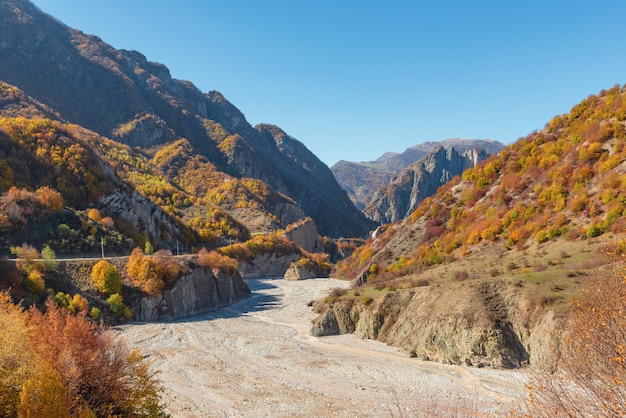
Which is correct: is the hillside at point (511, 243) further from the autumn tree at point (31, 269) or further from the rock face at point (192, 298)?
the autumn tree at point (31, 269)

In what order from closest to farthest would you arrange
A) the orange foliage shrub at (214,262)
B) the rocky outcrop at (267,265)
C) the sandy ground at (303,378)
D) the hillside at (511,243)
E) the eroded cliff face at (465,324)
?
the sandy ground at (303,378)
the eroded cliff face at (465,324)
the hillside at (511,243)
the orange foliage shrub at (214,262)
the rocky outcrop at (267,265)

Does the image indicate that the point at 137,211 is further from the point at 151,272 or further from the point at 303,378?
the point at 303,378

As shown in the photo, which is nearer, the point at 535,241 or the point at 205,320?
the point at 535,241

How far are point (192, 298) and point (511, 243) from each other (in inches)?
Result: 1862

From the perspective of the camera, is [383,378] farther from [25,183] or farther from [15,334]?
[25,183]

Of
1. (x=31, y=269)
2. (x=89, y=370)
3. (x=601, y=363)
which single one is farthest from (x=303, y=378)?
(x=31, y=269)

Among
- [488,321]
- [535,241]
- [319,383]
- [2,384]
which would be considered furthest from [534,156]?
[2,384]

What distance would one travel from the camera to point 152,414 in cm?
1752

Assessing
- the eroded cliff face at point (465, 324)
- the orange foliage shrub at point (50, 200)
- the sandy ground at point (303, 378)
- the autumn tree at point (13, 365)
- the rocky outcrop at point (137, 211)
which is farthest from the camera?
the rocky outcrop at point (137, 211)

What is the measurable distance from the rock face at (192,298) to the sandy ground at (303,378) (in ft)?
18.1

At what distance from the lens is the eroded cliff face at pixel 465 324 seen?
95.1 feet

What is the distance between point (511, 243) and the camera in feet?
167

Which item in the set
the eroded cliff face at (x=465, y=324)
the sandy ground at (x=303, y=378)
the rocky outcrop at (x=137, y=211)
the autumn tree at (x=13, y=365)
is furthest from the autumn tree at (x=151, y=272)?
the autumn tree at (x=13, y=365)

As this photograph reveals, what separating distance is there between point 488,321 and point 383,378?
9.85 metres
